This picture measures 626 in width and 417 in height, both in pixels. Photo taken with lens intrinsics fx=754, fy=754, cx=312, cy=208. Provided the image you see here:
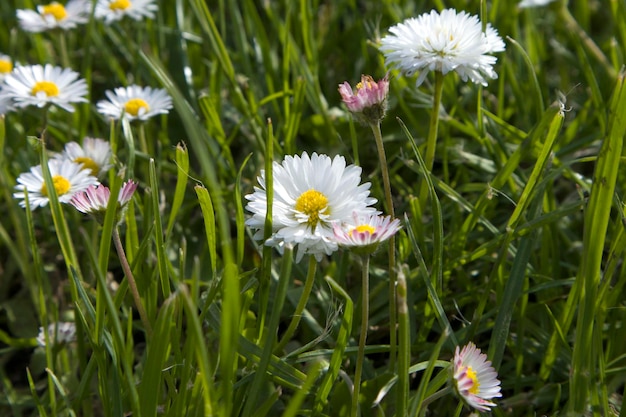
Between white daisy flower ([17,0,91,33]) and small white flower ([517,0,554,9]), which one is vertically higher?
small white flower ([517,0,554,9])

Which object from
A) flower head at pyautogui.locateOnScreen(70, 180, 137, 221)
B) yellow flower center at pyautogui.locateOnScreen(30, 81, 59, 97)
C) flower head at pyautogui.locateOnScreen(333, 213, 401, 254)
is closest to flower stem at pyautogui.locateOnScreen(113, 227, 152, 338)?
flower head at pyautogui.locateOnScreen(70, 180, 137, 221)

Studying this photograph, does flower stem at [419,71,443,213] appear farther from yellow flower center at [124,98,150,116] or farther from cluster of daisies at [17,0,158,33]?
cluster of daisies at [17,0,158,33]

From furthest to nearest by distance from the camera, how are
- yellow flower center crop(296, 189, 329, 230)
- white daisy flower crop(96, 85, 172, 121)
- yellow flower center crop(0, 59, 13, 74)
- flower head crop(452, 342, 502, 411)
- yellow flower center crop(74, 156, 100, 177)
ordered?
yellow flower center crop(0, 59, 13, 74)
white daisy flower crop(96, 85, 172, 121)
yellow flower center crop(74, 156, 100, 177)
yellow flower center crop(296, 189, 329, 230)
flower head crop(452, 342, 502, 411)

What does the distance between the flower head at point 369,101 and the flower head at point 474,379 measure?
1.17 feet

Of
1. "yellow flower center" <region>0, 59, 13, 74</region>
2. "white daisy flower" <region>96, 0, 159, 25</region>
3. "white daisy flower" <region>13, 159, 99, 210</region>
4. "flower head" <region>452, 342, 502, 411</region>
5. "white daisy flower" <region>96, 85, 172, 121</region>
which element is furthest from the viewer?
"white daisy flower" <region>96, 0, 159, 25</region>

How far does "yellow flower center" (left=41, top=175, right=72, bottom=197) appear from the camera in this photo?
1396 mm

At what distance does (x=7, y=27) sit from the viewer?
2.32m

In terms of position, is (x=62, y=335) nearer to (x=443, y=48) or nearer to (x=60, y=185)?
(x=60, y=185)

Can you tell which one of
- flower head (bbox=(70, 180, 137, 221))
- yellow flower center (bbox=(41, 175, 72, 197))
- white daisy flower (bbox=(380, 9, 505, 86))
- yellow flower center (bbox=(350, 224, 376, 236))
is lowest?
yellow flower center (bbox=(41, 175, 72, 197))

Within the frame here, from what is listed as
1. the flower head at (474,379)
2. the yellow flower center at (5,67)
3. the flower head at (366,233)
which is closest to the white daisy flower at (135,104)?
the yellow flower center at (5,67)

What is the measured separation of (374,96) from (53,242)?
3.07 feet

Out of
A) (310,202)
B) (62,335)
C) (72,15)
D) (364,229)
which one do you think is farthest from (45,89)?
(364,229)

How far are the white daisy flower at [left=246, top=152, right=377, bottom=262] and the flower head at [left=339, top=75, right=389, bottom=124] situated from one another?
0.07m

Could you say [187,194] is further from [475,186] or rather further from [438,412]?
[438,412]
